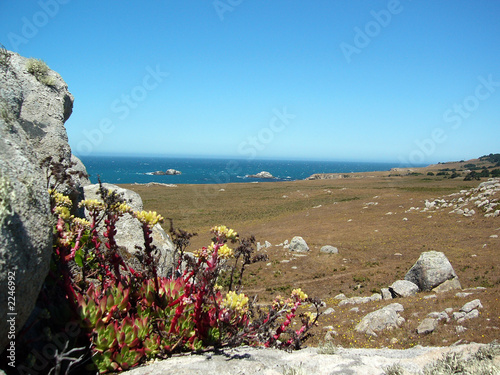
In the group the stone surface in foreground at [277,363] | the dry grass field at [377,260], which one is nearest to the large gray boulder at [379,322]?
the dry grass field at [377,260]

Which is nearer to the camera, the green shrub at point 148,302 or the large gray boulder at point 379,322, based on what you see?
the green shrub at point 148,302

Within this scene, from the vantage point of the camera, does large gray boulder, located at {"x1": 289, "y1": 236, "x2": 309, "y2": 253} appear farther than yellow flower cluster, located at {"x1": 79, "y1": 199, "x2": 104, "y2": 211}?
Yes

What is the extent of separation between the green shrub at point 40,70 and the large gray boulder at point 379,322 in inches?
408

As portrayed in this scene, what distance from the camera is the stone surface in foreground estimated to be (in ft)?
10.3

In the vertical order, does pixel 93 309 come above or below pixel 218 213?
above

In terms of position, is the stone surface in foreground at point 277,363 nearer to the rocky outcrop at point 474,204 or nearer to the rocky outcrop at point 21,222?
the rocky outcrop at point 21,222

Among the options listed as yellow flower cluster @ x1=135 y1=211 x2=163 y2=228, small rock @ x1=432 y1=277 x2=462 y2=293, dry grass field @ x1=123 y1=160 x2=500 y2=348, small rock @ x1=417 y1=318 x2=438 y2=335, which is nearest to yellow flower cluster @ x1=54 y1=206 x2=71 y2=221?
yellow flower cluster @ x1=135 y1=211 x2=163 y2=228

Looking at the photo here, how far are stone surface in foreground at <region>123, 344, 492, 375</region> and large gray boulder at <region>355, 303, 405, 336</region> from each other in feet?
17.9

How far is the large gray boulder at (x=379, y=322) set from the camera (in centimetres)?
872

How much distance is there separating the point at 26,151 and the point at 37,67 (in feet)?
17.1

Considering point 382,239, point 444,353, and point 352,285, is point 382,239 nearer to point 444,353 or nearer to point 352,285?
point 352,285

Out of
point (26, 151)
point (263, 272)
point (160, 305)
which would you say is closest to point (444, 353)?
point (160, 305)

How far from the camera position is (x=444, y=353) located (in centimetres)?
349

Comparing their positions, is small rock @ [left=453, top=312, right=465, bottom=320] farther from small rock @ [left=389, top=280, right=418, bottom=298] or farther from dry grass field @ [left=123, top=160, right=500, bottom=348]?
small rock @ [left=389, top=280, right=418, bottom=298]
